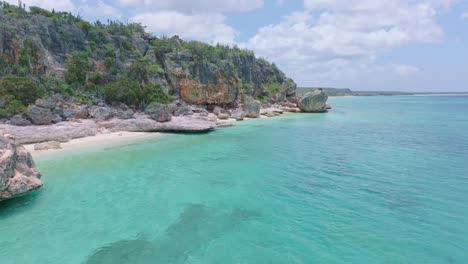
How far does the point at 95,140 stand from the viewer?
1047 inches

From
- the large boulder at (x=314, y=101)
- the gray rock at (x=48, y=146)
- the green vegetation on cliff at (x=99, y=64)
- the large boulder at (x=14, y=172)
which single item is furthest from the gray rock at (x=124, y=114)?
the large boulder at (x=314, y=101)

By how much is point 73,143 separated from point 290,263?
2340 centimetres

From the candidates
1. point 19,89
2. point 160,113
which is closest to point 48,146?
point 19,89

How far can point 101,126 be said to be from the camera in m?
30.2

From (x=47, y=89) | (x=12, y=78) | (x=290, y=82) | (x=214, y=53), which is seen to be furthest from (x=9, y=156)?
(x=290, y=82)

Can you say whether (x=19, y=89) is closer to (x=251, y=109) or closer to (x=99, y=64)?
(x=99, y=64)

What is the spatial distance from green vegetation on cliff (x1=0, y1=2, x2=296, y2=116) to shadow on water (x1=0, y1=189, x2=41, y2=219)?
18.2 m

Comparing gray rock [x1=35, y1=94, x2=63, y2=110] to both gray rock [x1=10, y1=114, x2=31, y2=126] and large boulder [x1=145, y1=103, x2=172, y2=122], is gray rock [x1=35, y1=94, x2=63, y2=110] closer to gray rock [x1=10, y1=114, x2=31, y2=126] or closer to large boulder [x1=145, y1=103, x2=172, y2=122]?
gray rock [x1=10, y1=114, x2=31, y2=126]

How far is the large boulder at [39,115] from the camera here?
26.6 meters

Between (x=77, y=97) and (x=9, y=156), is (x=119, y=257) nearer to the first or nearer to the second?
(x=9, y=156)

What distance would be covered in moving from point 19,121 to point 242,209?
80.8 feet

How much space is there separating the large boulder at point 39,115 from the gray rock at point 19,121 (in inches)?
21.7

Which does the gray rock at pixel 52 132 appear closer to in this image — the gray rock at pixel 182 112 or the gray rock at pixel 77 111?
the gray rock at pixel 77 111

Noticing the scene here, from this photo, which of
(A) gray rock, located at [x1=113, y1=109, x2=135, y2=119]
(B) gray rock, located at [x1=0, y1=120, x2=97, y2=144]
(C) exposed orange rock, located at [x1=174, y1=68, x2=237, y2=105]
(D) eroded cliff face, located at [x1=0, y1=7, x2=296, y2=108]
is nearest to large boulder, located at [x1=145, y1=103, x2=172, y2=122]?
(A) gray rock, located at [x1=113, y1=109, x2=135, y2=119]
